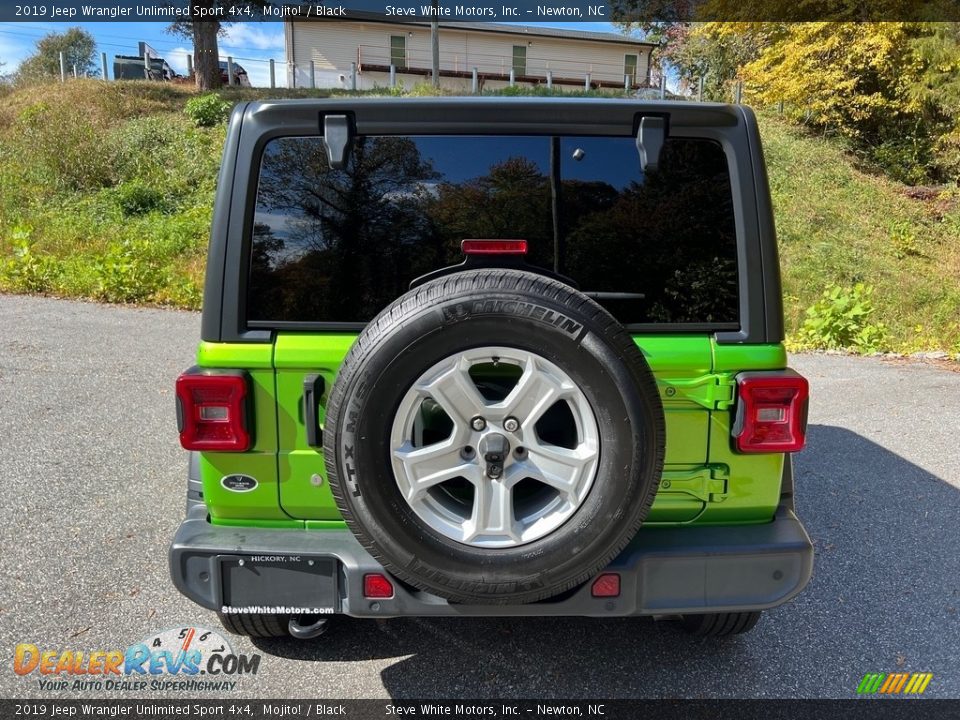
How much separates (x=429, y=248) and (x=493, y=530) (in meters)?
0.90

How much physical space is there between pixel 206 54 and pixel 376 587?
2723cm

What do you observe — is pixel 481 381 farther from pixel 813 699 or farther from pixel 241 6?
pixel 241 6

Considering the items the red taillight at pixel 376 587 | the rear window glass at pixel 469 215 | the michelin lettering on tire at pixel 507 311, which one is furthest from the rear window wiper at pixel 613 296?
the red taillight at pixel 376 587

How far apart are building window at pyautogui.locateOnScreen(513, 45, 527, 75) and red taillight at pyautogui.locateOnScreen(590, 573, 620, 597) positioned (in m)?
41.6

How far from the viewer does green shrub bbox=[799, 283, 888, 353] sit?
8.55 metres

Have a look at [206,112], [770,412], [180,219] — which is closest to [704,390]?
[770,412]

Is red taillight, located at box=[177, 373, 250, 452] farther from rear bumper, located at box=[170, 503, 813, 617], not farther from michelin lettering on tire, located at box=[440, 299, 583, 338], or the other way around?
michelin lettering on tire, located at box=[440, 299, 583, 338]

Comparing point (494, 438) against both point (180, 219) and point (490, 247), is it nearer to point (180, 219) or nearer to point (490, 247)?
point (490, 247)

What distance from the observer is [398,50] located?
38250 millimetres

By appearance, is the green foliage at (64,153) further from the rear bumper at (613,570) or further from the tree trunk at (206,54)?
the rear bumper at (613,570)

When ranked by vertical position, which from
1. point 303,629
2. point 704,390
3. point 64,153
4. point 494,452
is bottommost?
point 303,629

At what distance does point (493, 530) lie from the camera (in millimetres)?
1991

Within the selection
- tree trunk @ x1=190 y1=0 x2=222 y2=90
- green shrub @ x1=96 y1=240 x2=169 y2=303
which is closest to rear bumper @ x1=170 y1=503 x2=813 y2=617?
green shrub @ x1=96 y1=240 x2=169 y2=303

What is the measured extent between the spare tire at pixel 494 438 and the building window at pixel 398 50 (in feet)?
131
